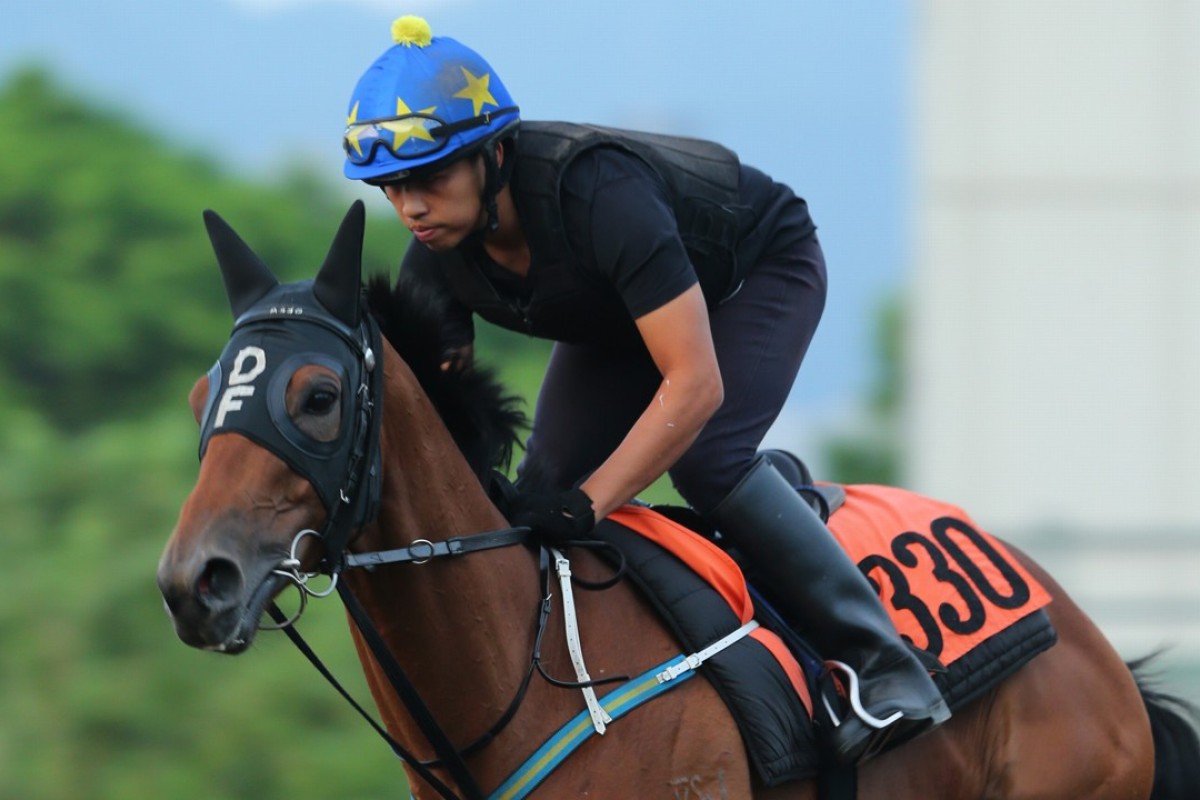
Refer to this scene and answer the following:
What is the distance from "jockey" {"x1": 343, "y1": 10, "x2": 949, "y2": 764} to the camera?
11.9 feet

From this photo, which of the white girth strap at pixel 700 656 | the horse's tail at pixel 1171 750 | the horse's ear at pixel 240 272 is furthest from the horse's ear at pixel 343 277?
the horse's tail at pixel 1171 750

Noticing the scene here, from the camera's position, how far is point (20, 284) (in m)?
10.8

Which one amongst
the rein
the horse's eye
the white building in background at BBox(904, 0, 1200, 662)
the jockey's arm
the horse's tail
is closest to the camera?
Answer: the horse's eye

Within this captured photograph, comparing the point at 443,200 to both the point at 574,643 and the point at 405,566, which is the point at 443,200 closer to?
the point at 405,566

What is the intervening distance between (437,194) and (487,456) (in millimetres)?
566

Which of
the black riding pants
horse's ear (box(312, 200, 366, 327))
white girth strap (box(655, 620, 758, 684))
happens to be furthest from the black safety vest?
white girth strap (box(655, 620, 758, 684))

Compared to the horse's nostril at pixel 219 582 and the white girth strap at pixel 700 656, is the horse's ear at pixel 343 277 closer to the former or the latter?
the horse's nostril at pixel 219 582

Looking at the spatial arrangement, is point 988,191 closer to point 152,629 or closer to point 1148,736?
point 152,629

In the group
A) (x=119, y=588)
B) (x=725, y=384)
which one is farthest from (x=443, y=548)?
(x=119, y=588)

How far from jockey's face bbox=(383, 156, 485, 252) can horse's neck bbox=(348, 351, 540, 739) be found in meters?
0.35

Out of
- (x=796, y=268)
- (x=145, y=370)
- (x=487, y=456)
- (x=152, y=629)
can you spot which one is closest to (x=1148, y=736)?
(x=796, y=268)

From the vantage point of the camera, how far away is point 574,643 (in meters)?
3.64

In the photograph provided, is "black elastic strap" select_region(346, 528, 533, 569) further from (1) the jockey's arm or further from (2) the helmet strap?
(2) the helmet strap

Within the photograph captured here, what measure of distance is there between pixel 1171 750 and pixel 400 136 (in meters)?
2.72
